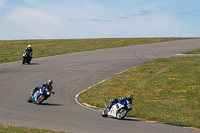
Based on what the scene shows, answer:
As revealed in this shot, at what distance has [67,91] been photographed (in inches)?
1022

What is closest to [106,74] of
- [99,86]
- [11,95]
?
[99,86]

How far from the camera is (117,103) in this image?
17062mm

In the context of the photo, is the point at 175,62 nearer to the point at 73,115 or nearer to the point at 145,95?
the point at 145,95

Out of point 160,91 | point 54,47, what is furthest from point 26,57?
point 54,47

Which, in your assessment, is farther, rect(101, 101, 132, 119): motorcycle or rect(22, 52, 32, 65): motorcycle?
rect(22, 52, 32, 65): motorcycle

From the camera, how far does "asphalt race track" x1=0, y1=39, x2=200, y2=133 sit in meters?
14.6

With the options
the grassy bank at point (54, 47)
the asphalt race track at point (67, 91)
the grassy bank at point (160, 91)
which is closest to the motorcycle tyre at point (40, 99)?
the asphalt race track at point (67, 91)

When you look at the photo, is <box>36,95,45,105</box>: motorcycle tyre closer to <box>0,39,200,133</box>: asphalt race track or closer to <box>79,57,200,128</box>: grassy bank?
<box>0,39,200,133</box>: asphalt race track

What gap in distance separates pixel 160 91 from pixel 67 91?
23.5ft

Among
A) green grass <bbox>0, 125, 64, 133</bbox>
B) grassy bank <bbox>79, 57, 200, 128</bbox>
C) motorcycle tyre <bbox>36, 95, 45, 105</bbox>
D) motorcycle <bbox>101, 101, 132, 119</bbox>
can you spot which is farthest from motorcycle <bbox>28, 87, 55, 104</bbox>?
green grass <bbox>0, 125, 64, 133</bbox>

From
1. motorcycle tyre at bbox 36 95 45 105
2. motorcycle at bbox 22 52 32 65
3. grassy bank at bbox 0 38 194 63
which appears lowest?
motorcycle tyre at bbox 36 95 45 105

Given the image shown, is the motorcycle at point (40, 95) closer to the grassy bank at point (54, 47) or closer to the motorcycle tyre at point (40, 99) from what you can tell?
the motorcycle tyre at point (40, 99)

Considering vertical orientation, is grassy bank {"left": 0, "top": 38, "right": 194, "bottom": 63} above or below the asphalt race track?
above

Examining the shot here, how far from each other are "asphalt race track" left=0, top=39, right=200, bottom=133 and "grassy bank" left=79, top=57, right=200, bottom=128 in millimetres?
1479
